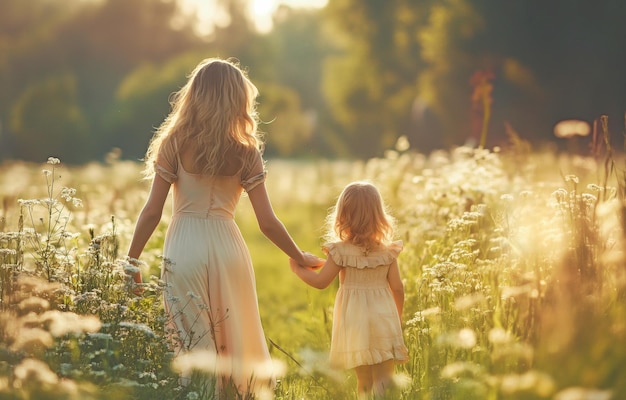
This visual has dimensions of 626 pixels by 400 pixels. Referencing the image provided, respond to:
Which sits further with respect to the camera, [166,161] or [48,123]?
[48,123]

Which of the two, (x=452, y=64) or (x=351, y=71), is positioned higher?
(x=351, y=71)

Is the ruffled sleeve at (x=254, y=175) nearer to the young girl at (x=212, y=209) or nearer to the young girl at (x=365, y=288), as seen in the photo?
the young girl at (x=212, y=209)

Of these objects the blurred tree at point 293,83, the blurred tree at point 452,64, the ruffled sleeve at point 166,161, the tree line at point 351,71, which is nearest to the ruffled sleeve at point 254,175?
the ruffled sleeve at point 166,161

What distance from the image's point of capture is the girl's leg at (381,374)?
186 inches

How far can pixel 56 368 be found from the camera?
12.1 feet

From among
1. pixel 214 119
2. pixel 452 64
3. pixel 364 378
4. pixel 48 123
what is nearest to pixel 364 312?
pixel 364 378

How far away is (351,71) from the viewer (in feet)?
107

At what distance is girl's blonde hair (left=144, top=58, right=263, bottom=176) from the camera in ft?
15.2

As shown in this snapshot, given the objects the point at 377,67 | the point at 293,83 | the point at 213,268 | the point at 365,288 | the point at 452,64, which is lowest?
the point at 365,288

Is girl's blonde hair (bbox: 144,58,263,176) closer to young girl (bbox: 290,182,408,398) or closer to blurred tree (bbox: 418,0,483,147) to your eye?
young girl (bbox: 290,182,408,398)

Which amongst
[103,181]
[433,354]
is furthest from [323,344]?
[103,181]

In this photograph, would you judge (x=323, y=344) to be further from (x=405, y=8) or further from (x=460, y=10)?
(x=405, y=8)

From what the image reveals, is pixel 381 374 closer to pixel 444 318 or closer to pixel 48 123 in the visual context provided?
pixel 444 318

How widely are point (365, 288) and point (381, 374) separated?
0.50 meters
